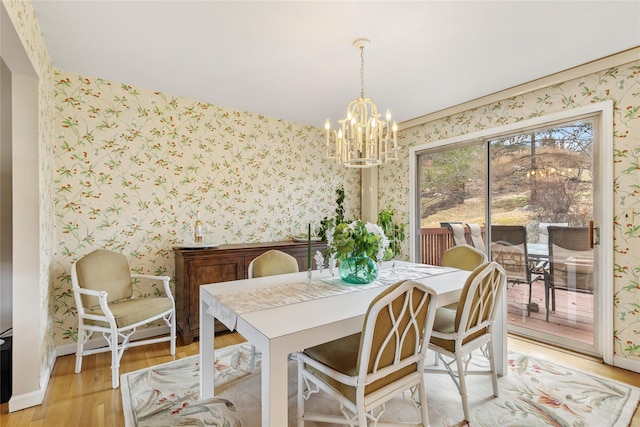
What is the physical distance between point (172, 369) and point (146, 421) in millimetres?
617

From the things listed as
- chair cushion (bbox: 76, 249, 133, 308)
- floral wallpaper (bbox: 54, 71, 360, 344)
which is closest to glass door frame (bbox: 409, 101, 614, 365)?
floral wallpaper (bbox: 54, 71, 360, 344)

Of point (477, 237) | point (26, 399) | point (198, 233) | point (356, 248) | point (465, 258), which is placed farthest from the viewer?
point (477, 237)

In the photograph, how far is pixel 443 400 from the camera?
6.59 ft

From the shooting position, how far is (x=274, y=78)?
273 cm

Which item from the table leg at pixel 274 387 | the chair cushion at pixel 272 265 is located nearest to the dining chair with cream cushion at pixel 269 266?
the chair cushion at pixel 272 265

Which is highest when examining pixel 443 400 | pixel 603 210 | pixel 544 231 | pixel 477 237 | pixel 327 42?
pixel 327 42

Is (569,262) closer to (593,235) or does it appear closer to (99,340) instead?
(593,235)

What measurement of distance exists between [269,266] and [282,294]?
0.63 meters

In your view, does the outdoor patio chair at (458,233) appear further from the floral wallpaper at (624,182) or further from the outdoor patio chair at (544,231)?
the floral wallpaper at (624,182)

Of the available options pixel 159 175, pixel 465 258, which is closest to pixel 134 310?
pixel 159 175

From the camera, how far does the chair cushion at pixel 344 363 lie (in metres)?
1.40

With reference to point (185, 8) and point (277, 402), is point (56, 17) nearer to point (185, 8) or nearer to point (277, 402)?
point (185, 8)

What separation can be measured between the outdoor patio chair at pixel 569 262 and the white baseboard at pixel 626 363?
524 mm

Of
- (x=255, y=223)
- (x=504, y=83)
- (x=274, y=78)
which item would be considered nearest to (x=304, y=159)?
(x=255, y=223)
